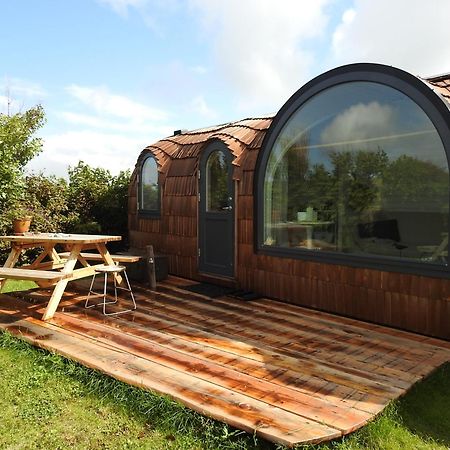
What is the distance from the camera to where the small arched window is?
765cm

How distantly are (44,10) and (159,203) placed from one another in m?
3.57


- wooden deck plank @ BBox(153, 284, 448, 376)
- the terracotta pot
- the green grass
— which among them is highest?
the terracotta pot

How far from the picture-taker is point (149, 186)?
788 cm

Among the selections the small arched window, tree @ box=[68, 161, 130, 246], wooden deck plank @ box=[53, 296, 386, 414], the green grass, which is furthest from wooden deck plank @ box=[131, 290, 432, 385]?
tree @ box=[68, 161, 130, 246]

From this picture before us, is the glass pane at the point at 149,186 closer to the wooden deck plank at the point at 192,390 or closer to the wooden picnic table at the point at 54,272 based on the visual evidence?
the wooden picnic table at the point at 54,272

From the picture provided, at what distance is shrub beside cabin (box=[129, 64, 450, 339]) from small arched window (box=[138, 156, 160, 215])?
1.04m

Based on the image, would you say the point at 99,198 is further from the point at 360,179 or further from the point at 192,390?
the point at 192,390

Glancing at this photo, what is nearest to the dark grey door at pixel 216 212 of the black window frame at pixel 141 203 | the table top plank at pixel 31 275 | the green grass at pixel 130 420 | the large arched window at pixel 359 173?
the large arched window at pixel 359 173

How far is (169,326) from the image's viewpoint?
4289mm

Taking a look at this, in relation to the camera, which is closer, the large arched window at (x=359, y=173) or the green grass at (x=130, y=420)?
the green grass at (x=130, y=420)

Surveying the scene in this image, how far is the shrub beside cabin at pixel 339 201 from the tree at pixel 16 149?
3100 millimetres

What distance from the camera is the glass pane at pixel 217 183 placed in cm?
621

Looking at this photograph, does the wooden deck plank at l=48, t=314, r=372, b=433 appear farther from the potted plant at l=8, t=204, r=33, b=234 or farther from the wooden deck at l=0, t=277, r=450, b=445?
the potted plant at l=8, t=204, r=33, b=234

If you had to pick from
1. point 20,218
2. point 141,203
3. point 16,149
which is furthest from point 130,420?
point 16,149
